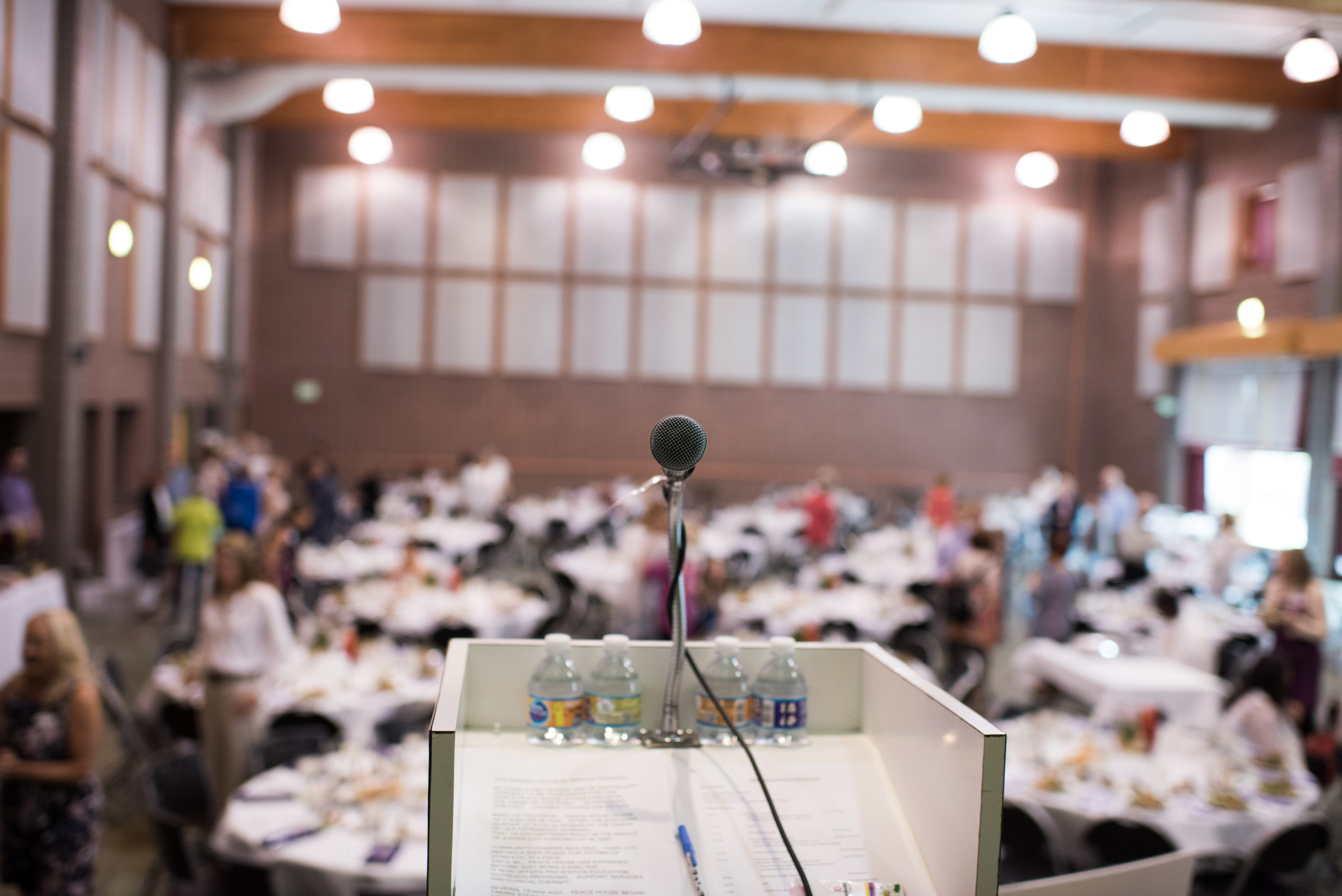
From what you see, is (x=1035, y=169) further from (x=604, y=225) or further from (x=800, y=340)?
(x=604, y=225)

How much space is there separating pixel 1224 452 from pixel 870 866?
14964 millimetres

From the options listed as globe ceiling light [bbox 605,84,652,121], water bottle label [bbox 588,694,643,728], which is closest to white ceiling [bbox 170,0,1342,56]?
globe ceiling light [bbox 605,84,652,121]

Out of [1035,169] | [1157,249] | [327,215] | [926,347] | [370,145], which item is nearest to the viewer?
[1035,169]

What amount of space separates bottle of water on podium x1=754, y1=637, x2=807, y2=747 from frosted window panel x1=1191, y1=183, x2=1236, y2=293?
49.1ft

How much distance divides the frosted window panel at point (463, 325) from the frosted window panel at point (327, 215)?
173 centimetres

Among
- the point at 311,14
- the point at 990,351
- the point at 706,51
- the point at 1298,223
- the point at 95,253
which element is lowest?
the point at 990,351

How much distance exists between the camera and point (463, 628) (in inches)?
264

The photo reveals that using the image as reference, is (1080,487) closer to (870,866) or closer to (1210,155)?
(1210,155)

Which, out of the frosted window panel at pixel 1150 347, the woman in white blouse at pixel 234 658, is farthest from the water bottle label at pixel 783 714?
the frosted window panel at pixel 1150 347

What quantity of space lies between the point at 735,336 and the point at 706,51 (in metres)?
6.95

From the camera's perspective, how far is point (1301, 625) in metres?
6.71

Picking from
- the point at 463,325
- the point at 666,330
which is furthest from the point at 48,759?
the point at 666,330

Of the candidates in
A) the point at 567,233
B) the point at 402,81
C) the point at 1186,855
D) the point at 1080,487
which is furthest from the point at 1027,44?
the point at 1080,487

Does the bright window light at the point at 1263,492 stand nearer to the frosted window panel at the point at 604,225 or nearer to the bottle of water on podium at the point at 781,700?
the frosted window panel at the point at 604,225
